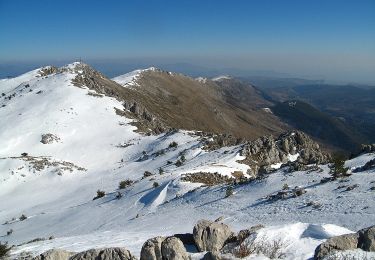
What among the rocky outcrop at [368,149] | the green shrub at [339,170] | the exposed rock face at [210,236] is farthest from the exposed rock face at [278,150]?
the exposed rock face at [210,236]

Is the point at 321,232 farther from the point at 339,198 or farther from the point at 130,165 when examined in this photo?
the point at 130,165

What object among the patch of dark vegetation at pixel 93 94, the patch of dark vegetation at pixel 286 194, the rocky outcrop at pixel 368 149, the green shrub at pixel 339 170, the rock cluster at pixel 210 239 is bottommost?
the patch of dark vegetation at pixel 286 194

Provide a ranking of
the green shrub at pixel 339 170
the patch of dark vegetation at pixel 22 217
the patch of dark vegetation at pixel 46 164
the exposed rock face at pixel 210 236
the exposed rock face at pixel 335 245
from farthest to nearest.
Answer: the patch of dark vegetation at pixel 46 164 < the patch of dark vegetation at pixel 22 217 < the green shrub at pixel 339 170 < the exposed rock face at pixel 210 236 < the exposed rock face at pixel 335 245

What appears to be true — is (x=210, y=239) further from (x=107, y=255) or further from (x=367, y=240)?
(x=367, y=240)

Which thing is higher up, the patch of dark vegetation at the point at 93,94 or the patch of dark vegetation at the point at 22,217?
the patch of dark vegetation at the point at 93,94

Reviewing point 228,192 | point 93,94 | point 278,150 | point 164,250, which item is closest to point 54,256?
point 164,250

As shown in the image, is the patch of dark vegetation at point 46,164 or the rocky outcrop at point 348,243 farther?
the patch of dark vegetation at point 46,164

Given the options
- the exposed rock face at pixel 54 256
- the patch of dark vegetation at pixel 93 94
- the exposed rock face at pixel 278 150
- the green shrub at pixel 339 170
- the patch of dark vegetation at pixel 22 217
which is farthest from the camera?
the patch of dark vegetation at pixel 93 94

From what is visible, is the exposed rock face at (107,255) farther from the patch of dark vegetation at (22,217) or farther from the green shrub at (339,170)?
the patch of dark vegetation at (22,217)
